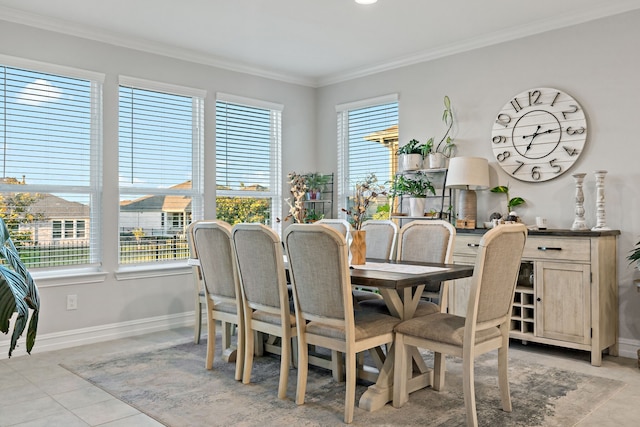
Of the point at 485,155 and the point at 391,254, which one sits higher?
the point at 485,155

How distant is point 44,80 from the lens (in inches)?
166

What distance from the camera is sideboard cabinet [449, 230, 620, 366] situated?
365 centimetres

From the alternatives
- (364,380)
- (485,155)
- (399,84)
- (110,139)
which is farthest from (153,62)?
(364,380)

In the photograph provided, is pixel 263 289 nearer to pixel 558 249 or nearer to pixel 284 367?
pixel 284 367

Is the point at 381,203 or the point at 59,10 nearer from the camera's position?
the point at 59,10

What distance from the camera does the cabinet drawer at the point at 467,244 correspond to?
4.24m

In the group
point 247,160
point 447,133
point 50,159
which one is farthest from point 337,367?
point 247,160

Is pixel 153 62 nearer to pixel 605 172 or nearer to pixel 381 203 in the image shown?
pixel 381 203

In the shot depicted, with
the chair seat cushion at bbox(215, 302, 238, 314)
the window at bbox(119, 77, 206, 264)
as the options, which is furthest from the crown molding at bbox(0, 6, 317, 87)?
the chair seat cushion at bbox(215, 302, 238, 314)

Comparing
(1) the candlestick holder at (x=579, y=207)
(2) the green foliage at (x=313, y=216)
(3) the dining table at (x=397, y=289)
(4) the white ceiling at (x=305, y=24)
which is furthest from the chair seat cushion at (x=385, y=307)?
(2) the green foliage at (x=313, y=216)

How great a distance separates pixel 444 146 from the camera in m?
4.97

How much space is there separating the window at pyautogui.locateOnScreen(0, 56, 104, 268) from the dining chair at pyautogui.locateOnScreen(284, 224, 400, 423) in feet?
8.09

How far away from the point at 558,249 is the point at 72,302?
3.82 meters

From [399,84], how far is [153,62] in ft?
7.87
